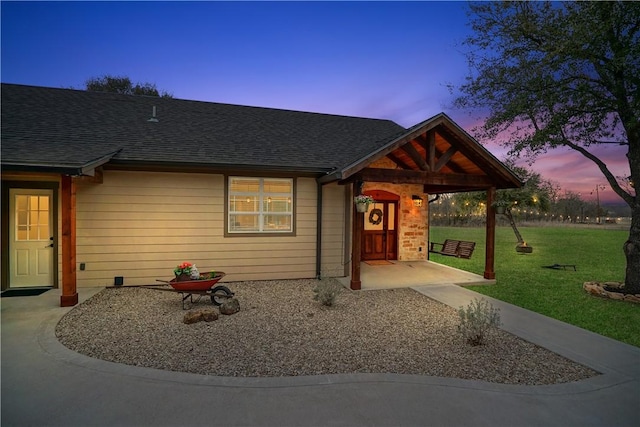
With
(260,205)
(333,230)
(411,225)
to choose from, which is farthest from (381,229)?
(260,205)

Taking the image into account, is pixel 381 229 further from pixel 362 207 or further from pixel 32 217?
pixel 32 217

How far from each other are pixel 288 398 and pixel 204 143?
276 inches

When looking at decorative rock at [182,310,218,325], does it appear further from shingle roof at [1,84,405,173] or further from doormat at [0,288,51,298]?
doormat at [0,288,51,298]

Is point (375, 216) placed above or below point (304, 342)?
above

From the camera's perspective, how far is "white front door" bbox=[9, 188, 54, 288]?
279 inches

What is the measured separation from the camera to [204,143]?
839 cm

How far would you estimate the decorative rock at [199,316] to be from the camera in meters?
5.16

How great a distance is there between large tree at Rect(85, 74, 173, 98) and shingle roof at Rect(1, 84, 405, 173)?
12074 mm

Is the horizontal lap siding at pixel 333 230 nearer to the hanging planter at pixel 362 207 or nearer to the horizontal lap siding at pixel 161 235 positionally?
the horizontal lap siding at pixel 161 235

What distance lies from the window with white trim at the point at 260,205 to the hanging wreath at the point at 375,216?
11.3 ft

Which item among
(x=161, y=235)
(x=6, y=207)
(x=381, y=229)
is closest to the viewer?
(x=6, y=207)

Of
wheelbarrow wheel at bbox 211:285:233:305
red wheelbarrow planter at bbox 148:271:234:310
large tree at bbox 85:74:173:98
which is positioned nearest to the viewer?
red wheelbarrow planter at bbox 148:271:234:310

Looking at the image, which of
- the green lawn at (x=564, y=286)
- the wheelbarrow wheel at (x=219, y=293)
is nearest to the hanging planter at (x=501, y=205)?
the green lawn at (x=564, y=286)

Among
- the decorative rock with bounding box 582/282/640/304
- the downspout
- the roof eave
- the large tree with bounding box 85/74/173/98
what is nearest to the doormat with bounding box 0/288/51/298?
the roof eave
